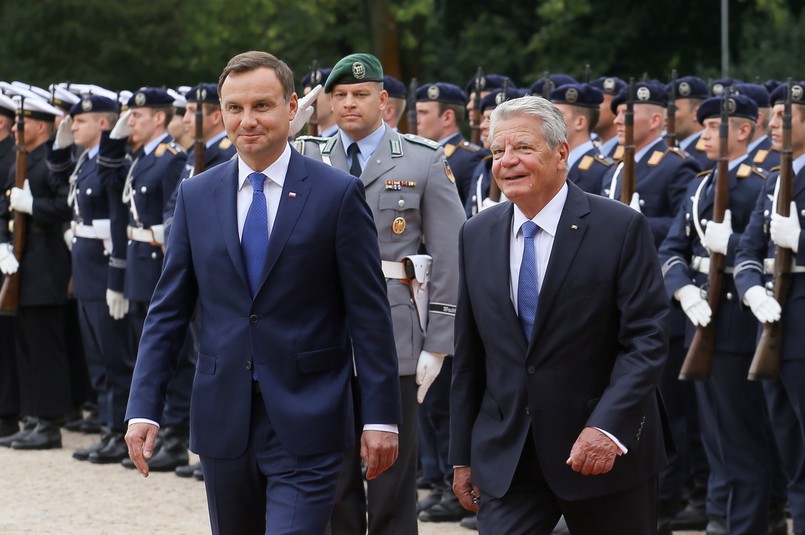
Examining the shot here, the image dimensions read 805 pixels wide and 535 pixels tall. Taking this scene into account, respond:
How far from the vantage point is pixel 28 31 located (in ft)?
93.7

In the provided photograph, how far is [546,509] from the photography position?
488 cm

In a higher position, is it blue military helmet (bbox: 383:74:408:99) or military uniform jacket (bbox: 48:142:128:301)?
blue military helmet (bbox: 383:74:408:99)

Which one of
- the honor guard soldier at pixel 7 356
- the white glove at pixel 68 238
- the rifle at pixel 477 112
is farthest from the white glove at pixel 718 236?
the honor guard soldier at pixel 7 356

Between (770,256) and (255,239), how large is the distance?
3.29 m

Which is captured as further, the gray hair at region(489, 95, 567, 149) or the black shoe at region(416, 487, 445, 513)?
the black shoe at region(416, 487, 445, 513)

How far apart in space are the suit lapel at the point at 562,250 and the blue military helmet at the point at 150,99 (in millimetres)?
5829

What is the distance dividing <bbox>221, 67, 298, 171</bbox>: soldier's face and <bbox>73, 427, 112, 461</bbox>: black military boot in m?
5.93

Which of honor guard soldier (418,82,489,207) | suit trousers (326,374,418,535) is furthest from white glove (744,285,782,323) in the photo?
honor guard soldier (418,82,489,207)

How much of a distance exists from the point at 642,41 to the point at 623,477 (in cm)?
2341

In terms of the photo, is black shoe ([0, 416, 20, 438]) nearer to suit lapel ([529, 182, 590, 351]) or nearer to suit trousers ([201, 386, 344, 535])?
suit trousers ([201, 386, 344, 535])

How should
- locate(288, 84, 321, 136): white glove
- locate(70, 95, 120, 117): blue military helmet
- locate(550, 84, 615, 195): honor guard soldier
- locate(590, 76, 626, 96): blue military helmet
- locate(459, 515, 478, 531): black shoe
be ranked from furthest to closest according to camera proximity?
locate(70, 95, 120, 117): blue military helmet
locate(590, 76, 626, 96): blue military helmet
locate(550, 84, 615, 195): honor guard soldier
locate(459, 515, 478, 531): black shoe
locate(288, 84, 321, 136): white glove

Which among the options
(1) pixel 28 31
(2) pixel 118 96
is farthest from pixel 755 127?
(1) pixel 28 31

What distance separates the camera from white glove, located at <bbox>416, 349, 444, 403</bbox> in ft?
21.0

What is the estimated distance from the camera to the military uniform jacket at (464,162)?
9.72 meters
